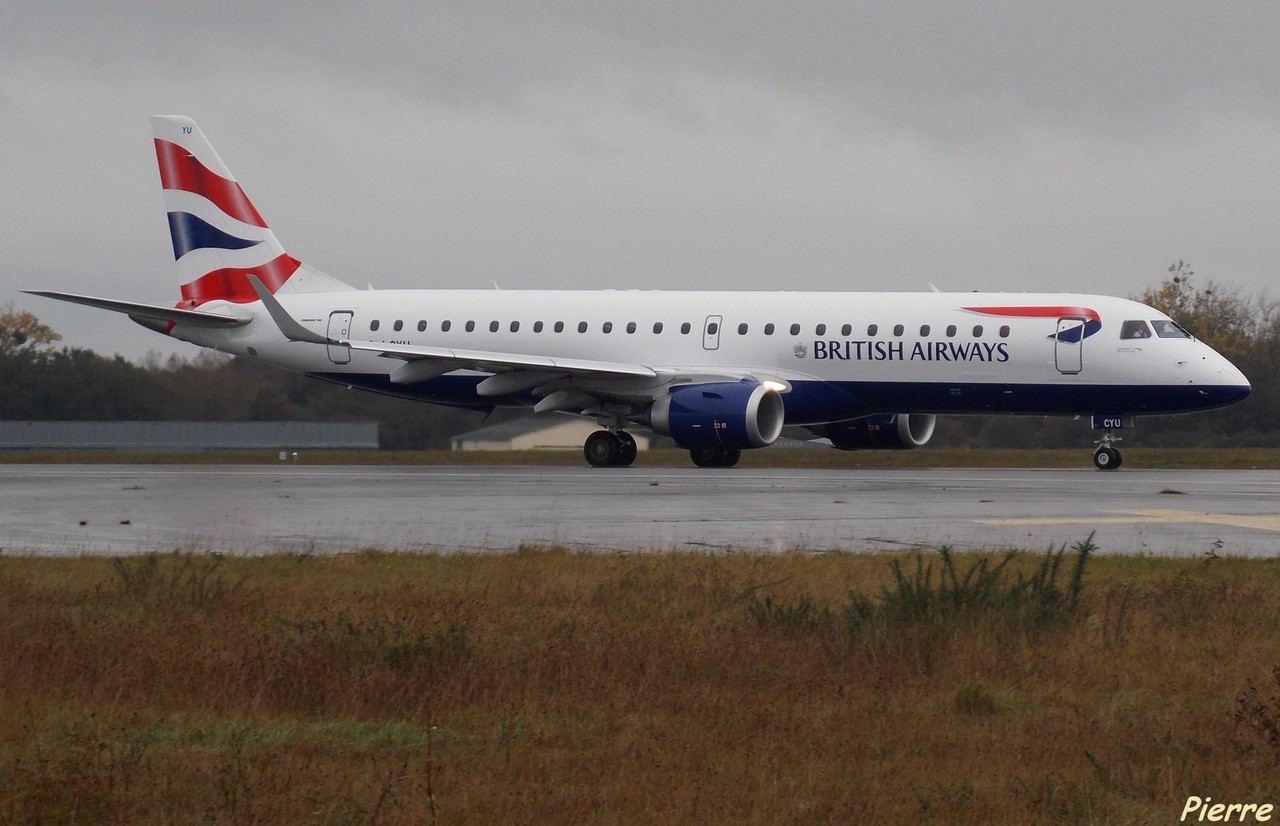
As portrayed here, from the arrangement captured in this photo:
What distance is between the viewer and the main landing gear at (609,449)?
3195cm

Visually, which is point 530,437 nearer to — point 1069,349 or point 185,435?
point 185,435

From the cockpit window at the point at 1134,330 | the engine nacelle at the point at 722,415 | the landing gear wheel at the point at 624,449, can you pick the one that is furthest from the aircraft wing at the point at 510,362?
the cockpit window at the point at 1134,330

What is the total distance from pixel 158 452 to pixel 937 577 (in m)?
37.7

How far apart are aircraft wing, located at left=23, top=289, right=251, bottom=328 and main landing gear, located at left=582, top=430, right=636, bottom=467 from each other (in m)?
9.26

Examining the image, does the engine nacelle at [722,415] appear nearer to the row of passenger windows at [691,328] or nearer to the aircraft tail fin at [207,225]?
the row of passenger windows at [691,328]

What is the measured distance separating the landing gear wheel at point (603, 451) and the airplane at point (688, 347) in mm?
38

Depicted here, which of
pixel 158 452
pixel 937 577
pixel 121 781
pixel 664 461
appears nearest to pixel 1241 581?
pixel 937 577

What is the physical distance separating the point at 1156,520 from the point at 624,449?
16.7 m

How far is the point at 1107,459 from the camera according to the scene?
30.0 metres

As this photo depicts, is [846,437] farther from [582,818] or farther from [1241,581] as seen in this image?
[582,818]

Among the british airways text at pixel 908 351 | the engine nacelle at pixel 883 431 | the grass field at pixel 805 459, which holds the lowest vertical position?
the grass field at pixel 805 459

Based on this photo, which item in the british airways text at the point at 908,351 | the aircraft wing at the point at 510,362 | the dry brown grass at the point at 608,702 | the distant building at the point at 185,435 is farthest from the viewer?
the distant building at the point at 185,435

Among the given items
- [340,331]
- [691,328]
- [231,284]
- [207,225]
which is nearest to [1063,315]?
[691,328]

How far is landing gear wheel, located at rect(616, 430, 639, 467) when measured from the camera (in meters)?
32.2
